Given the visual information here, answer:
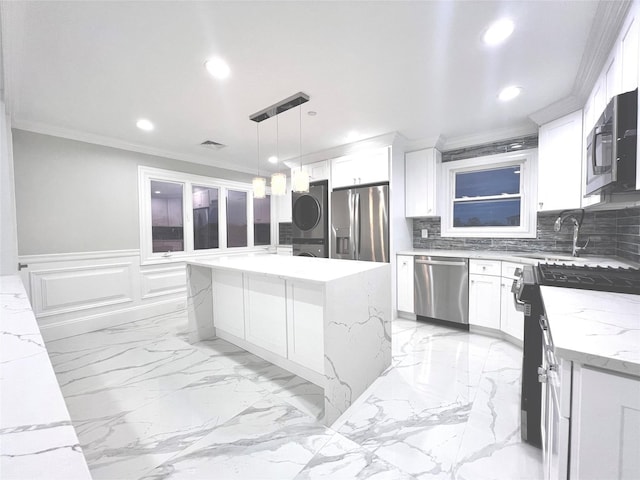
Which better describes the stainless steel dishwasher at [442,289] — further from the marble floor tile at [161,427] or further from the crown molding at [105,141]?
the crown molding at [105,141]

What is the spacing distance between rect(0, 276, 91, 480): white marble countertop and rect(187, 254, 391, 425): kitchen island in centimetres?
120

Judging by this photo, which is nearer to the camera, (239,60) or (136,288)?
(239,60)

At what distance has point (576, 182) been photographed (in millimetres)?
2428

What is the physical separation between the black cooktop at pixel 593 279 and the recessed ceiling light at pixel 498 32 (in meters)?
1.46

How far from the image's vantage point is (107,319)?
339cm

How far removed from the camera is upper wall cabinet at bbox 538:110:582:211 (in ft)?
7.91

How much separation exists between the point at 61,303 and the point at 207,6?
3505 millimetres

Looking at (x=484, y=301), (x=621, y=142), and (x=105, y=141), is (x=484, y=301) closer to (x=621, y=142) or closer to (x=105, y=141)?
(x=621, y=142)

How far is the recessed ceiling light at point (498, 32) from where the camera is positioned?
154 centimetres


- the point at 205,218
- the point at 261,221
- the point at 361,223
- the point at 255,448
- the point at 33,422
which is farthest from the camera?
the point at 261,221

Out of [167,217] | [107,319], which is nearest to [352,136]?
[167,217]

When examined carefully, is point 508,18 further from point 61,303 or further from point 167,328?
point 61,303

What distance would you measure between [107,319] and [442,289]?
13.7 ft

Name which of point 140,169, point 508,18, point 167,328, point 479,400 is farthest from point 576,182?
point 140,169
